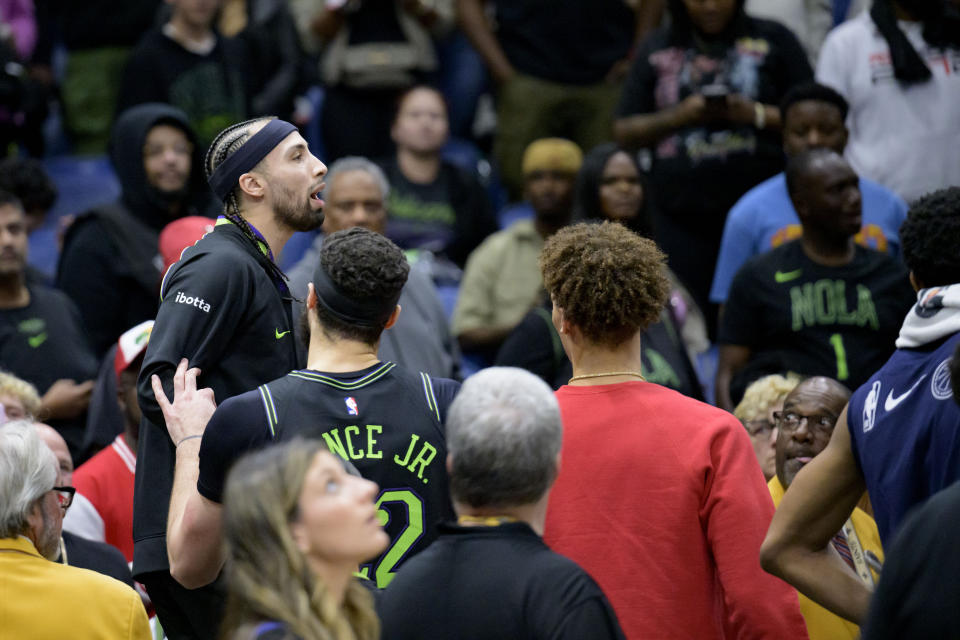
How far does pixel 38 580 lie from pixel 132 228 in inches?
147

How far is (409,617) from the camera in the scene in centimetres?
291

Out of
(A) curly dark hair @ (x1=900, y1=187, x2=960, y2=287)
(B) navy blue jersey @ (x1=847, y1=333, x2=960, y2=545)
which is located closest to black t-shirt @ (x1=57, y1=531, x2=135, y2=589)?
(B) navy blue jersey @ (x1=847, y1=333, x2=960, y2=545)

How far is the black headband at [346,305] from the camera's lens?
3.78 meters

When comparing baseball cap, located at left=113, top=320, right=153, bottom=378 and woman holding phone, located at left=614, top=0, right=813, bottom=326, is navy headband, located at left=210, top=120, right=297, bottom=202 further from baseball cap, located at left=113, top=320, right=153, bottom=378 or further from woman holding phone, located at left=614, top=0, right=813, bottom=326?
woman holding phone, located at left=614, top=0, right=813, bottom=326

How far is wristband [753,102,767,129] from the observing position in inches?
301

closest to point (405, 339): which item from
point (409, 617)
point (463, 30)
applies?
point (409, 617)

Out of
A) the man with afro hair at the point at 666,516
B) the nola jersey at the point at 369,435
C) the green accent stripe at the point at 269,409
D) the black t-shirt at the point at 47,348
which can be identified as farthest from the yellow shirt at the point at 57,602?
the black t-shirt at the point at 47,348

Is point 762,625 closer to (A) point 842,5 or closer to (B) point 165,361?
(B) point 165,361

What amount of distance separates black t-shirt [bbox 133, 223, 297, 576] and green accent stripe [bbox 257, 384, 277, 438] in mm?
454

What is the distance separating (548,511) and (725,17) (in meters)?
4.76

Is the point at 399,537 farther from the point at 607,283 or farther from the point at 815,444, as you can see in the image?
the point at 815,444

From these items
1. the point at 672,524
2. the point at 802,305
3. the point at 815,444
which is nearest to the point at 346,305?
the point at 672,524

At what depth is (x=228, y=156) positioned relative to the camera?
444 cm

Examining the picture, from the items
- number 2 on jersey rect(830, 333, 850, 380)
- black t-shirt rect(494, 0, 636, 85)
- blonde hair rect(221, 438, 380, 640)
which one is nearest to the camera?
blonde hair rect(221, 438, 380, 640)
